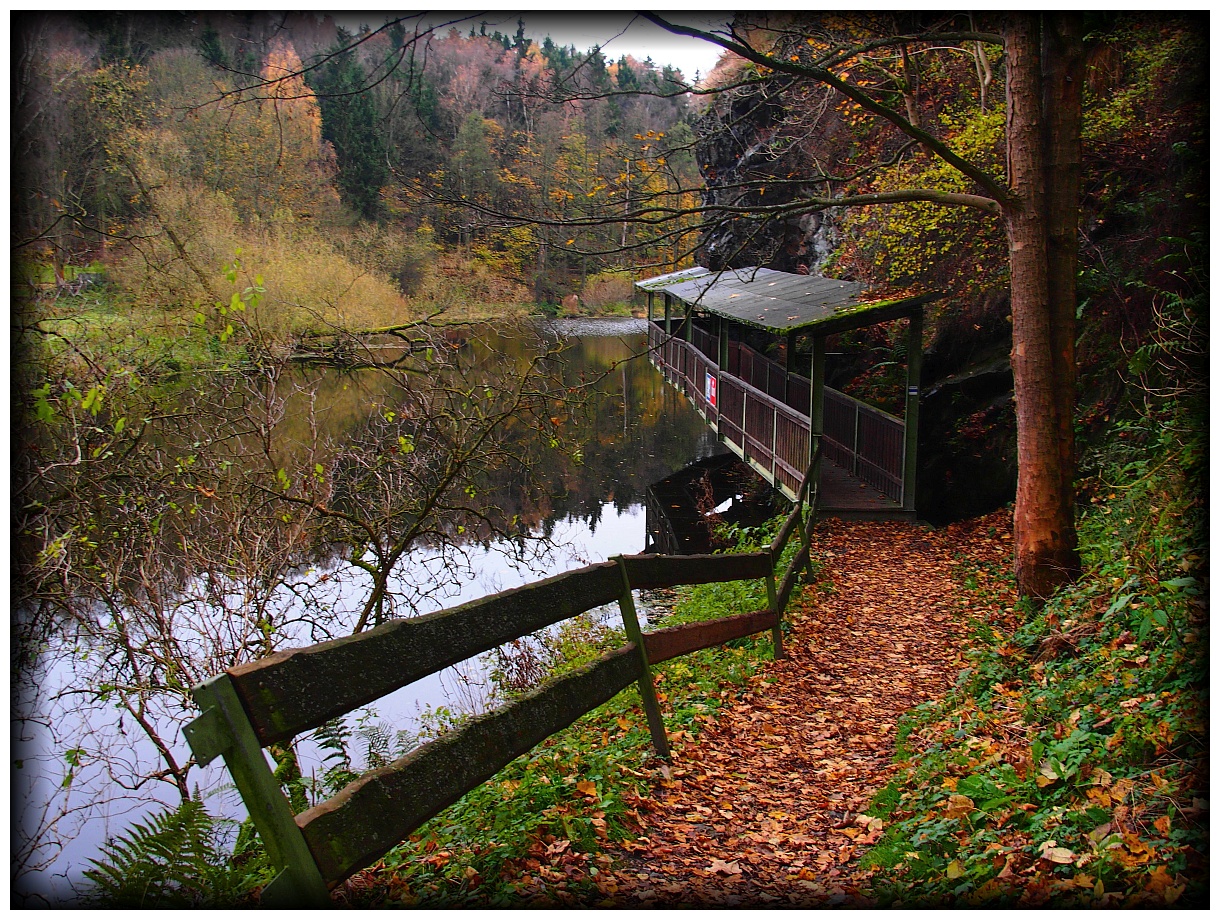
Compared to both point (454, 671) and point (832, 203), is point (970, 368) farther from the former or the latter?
point (454, 671)

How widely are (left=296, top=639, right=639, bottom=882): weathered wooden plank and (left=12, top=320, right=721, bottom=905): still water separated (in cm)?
117

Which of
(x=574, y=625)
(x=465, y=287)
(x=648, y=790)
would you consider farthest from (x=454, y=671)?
(x=465, y=287)

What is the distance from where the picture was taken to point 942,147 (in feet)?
21.4

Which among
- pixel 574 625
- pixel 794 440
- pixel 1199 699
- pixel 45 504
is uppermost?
pixel 45 504

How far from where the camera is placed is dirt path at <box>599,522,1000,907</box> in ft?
10.1

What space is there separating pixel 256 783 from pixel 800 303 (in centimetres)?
1280

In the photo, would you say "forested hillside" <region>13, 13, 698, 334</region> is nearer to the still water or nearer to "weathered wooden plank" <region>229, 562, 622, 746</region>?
the still water

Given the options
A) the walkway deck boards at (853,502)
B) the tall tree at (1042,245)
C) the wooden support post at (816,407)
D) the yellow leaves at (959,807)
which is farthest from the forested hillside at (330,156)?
the walkway deck boards at (853,502)

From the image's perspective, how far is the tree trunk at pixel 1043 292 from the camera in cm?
633

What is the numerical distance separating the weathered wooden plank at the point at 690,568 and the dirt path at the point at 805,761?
35.5 inches

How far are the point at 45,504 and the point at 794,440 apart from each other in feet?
31.7

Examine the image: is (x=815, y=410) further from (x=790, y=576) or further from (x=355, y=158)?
(x=355, y=158)

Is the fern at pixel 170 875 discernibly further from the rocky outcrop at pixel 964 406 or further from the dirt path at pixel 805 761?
the rocky outcrop at pixel 964 406

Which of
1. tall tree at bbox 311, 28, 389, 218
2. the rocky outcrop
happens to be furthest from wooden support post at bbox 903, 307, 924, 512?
tall tree at bbox 311, 28, 389, 218
